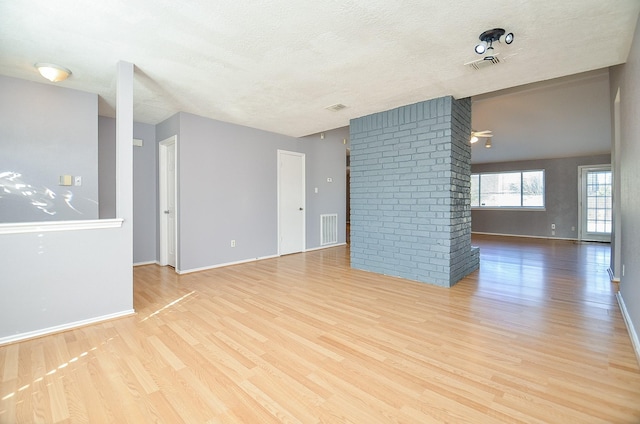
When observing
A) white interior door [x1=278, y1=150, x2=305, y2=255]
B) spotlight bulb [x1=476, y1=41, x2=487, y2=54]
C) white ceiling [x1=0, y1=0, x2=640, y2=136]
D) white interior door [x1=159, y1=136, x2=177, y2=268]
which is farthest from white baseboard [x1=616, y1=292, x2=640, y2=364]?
white interior door [x1=159, y1=136, x2=177, y2=268]

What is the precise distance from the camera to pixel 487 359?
1.97m

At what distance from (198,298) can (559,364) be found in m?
3.32

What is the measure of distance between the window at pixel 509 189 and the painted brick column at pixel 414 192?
5.85m

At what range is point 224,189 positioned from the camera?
4.86 m

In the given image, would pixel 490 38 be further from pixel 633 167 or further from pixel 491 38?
pixel 633 167

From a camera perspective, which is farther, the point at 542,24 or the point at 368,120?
the point at 368,120

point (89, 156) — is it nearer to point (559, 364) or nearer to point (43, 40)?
point (43, 40)

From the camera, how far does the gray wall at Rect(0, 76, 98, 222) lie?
3.15 meters

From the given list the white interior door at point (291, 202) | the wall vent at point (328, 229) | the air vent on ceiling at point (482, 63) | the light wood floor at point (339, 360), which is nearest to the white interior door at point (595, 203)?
the light wood floor at point (339, 360)

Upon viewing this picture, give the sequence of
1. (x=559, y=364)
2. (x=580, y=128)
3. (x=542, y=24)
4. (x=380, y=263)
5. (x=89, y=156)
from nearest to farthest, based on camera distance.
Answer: (x=559, y=364)
(x=542, y=24)
(x=89, y=156)
(x=380, y=263)
(x=580, y=128)

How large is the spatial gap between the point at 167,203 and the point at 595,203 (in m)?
10.5

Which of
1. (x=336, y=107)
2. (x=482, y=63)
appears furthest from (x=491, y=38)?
(x=336, y=107)

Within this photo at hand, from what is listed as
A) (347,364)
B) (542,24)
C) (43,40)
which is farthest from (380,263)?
(43,40)

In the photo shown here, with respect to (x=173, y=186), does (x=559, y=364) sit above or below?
below
